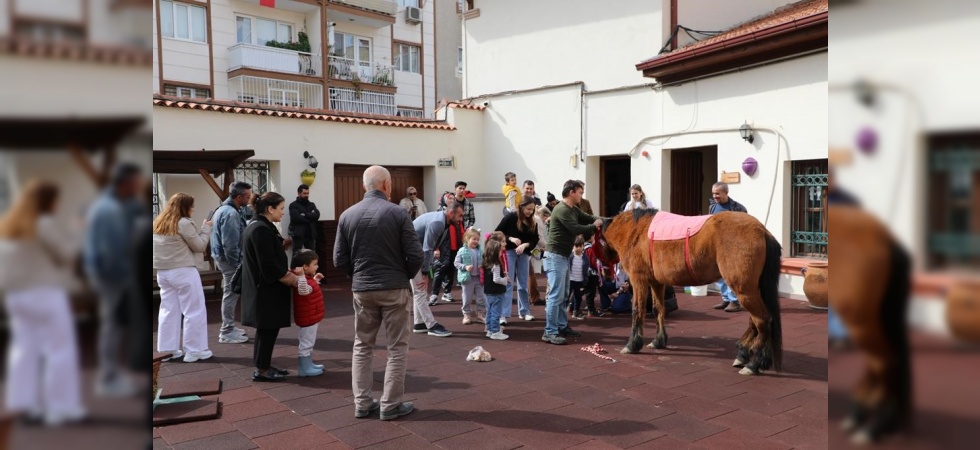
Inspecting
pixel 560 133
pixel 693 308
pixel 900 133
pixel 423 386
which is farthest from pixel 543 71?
pixel 900 133

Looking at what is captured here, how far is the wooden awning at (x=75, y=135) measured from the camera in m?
0.61

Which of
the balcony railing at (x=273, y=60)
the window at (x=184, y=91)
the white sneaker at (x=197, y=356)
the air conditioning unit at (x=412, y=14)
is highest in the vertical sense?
the air conditioning unit at (x=412, y=14)

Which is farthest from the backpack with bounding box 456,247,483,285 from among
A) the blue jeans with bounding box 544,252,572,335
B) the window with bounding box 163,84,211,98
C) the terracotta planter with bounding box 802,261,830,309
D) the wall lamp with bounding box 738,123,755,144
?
the window with bounding box 163,84,211,98

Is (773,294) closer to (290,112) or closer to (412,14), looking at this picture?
(290,112)

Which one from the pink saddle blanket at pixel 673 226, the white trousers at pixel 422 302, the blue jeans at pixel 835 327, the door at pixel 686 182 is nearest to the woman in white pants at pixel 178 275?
the white trousers at pixel 422 302

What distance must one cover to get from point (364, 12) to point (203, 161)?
57.0 feet

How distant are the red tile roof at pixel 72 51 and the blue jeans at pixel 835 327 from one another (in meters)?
0.77

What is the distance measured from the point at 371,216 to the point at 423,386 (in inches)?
65.3

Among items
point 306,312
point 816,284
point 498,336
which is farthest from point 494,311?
point 816,284

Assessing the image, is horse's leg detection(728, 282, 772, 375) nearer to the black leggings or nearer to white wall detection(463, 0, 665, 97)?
the black leggings

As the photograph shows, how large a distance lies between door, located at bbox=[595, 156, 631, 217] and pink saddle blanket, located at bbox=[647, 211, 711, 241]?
6.45m

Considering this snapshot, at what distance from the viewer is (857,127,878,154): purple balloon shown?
1.93 ft

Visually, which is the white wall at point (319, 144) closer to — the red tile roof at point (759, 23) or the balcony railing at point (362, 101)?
the red tile roof at point (759, 23)

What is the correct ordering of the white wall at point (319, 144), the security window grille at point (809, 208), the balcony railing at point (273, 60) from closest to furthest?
the security window grille at point (809, 208) < the white wall at point (319, 144) < the balcony railing at point (273, 60)
